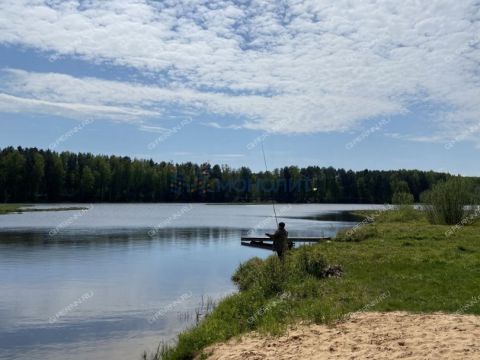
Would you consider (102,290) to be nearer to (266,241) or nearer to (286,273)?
(286,273)

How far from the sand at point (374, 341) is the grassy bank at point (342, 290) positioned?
0.91m

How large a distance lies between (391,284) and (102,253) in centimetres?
2723

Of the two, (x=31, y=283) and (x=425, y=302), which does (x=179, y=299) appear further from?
(x=425, y=302)

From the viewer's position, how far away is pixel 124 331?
18.4 m

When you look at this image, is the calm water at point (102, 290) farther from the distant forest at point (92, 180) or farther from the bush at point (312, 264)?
the distant forest at point (92, 180)

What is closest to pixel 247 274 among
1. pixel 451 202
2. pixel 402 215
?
pixel 451 202

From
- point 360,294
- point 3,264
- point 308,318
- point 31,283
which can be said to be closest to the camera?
point 308,318

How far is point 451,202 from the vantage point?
5503 cm

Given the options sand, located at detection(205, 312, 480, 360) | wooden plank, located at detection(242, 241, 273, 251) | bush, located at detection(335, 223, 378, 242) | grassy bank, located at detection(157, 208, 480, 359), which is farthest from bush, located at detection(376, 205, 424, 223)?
sand, located at detection(205, 312, 480, 360)

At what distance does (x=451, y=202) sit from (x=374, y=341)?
47676 millimetres

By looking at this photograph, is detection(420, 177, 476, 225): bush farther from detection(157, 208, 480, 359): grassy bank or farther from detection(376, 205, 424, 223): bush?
detection(157, 208, 480, 359): grassy bank

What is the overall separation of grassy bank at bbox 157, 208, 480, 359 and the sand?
3.00ft

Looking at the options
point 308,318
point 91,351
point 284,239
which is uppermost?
point 284,239

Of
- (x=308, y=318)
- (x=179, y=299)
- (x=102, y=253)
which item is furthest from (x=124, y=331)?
(x=102, y=253)
